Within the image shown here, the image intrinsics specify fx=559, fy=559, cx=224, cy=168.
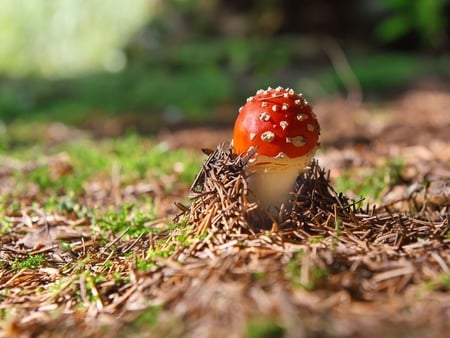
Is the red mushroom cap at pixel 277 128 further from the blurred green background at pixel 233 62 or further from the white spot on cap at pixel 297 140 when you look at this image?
the blurred green background at pixel 233 62

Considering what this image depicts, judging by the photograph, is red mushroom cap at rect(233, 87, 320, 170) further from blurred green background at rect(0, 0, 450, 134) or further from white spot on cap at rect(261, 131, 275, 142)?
blurred green background at rect(0, 0, 450, 134)

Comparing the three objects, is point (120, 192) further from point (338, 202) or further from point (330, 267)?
point (330, 267)

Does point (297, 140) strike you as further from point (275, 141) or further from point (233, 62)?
point (233, 62)

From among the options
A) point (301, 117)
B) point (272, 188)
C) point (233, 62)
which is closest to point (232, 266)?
point (272, 188)

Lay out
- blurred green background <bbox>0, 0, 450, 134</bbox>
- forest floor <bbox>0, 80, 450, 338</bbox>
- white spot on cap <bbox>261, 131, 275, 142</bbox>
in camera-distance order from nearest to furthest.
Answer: forest floor <bbox>0, 80, 450, 338</bbox>
white spot on cap <bbox>261, 131, 275, 142</bbox>
blurred green background <bbox>0, 0, 450, 134</bbox>

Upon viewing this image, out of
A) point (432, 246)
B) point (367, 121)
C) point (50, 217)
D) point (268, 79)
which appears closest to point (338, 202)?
point (432, 246)

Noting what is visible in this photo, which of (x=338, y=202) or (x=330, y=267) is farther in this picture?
(x=338, y=202)

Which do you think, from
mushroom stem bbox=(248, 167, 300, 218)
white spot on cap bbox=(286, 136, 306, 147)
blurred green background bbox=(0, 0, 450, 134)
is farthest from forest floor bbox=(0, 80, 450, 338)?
blurred green background bbox=(0, 0, 450, 134)
